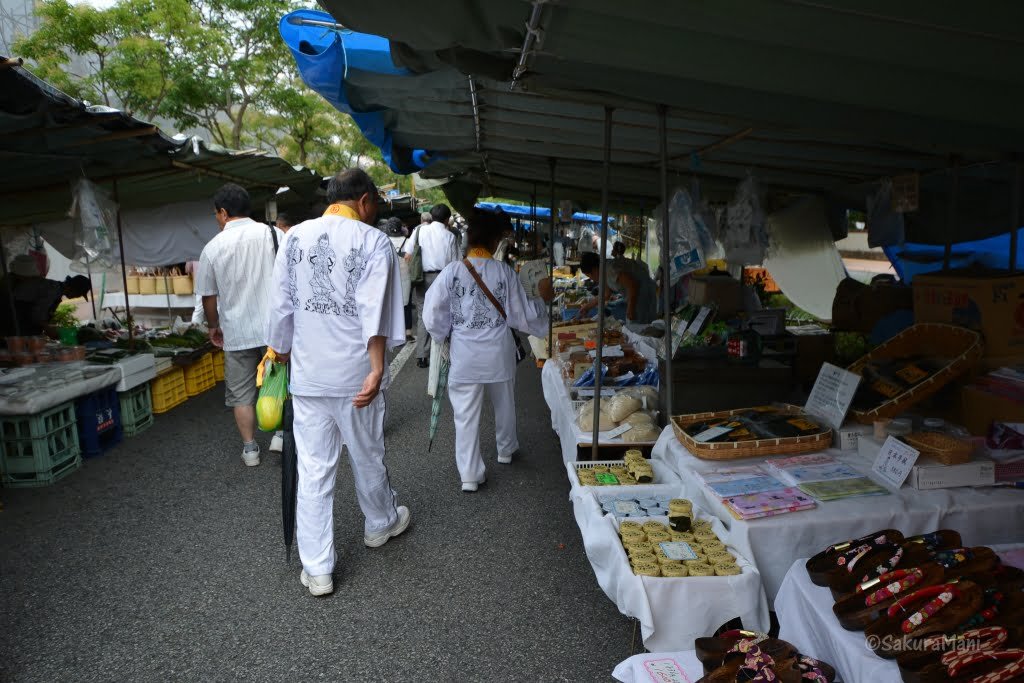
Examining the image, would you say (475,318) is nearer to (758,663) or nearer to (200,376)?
(758,663)

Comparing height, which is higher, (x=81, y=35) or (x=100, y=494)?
(x=81, y=35)

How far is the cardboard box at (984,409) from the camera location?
2975 mm

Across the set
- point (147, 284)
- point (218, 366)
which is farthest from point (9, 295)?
point (147, 284)

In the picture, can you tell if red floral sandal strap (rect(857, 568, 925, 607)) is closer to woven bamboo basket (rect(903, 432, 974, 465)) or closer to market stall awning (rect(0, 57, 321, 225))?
woven bamboo basket (rect(903, 432, 974, 465))

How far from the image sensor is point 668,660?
231cm

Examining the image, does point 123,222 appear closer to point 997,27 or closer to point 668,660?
point 668,660

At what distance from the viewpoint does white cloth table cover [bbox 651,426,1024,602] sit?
254 centimetres

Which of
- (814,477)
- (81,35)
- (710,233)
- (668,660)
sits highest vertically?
(81,35)

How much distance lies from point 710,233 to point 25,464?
17.1 ft

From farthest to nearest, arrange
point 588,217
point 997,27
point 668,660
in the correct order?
1. point 588,217
2. point 668,660
3. point 997,27

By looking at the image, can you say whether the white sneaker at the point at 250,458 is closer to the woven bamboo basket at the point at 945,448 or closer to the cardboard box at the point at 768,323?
the cardboard box at the point at 768,323

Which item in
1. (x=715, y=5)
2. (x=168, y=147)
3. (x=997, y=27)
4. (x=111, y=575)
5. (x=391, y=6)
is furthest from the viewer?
(x=168, y=147)

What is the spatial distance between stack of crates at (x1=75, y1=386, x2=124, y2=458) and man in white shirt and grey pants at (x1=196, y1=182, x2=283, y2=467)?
1271 millimetres

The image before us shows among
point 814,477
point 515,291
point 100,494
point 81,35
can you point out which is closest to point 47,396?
point 100,494
